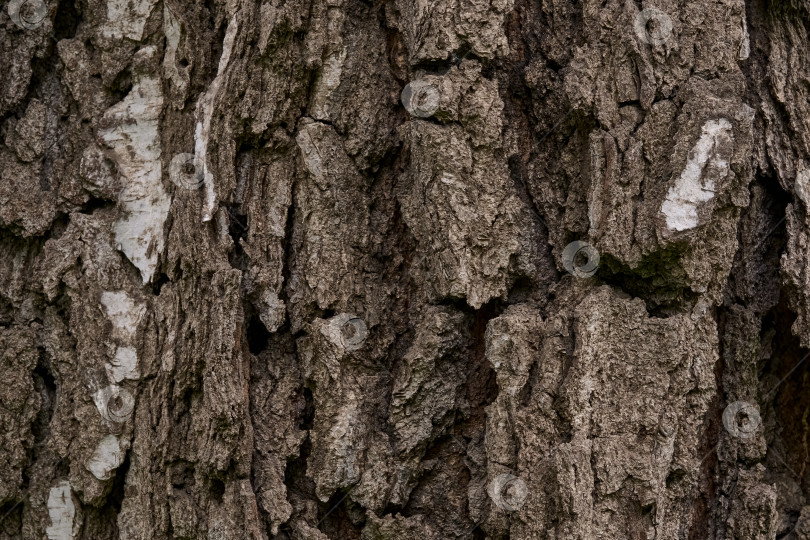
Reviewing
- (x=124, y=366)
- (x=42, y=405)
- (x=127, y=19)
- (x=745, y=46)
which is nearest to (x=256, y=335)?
(x=124, y=366)

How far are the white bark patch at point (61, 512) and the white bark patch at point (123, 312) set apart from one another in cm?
36

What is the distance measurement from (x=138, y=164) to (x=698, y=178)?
3.70 feet

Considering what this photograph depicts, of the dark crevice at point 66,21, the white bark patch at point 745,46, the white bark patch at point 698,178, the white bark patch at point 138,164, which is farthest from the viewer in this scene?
the dark crevice at point 66,21

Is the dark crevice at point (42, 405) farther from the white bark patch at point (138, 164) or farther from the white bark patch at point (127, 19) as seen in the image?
the white bark patch at point (127, 19)

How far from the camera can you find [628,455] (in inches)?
52.4

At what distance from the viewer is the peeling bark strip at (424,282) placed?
135 cm

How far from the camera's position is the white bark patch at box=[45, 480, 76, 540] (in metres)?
1.56

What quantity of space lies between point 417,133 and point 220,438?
0.69 metres

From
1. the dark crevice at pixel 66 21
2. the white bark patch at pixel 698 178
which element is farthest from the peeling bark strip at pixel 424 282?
the dark crevice at pixel 66 21

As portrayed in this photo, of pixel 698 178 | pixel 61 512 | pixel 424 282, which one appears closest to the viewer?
pixel 698 178

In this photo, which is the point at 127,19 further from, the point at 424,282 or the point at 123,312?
the point at 424,282

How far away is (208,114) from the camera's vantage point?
150 cm

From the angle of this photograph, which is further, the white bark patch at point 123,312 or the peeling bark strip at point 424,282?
the white bark patch at point 123,312

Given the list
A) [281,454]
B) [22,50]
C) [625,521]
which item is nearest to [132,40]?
[22,50]
